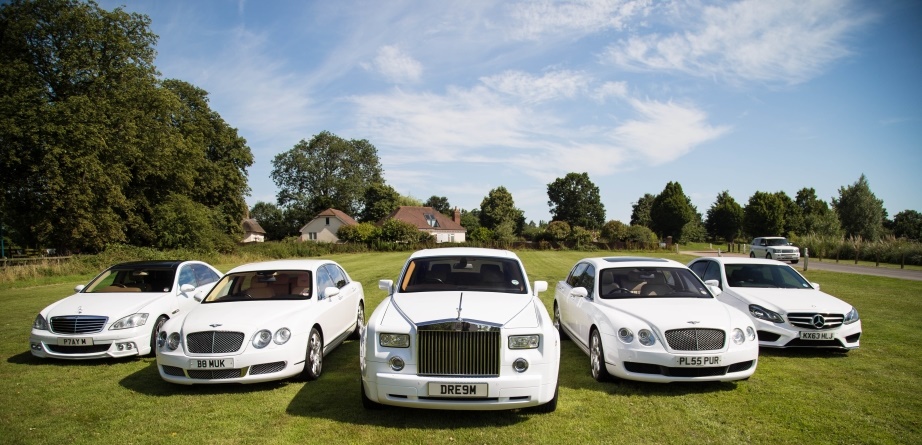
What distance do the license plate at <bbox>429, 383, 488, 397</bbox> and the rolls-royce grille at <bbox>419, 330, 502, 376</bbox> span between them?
0.41 feet

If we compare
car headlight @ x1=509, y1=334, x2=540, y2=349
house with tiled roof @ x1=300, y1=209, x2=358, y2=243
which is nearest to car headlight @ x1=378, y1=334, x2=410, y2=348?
car headlight @ x1=509, y1=334, x2=540, y2=349

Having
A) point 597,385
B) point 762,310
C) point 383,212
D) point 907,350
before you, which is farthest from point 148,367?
point 383,212

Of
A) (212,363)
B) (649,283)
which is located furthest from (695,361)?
(212,363)

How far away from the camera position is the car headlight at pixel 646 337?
19.4 feet

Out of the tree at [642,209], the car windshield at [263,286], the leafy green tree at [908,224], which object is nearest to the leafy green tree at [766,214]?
the leafy green tree at [908,224]

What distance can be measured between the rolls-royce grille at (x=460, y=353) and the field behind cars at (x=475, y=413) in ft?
1.89

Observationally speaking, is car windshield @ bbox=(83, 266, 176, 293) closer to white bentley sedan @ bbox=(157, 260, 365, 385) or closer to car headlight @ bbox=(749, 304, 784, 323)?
white bentley sedan @ bbox=(157, 260, 365, 385)

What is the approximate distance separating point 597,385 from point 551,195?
9399 centimetres

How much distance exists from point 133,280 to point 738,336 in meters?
9.39

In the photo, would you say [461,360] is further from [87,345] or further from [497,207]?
[497,207]

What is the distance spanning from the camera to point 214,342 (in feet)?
19.3

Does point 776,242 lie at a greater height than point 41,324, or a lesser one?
greater

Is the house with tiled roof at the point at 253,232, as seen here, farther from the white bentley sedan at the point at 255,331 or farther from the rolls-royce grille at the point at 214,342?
the rolls-royce grille at the point at 214,342

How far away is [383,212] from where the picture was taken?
81500 mm
